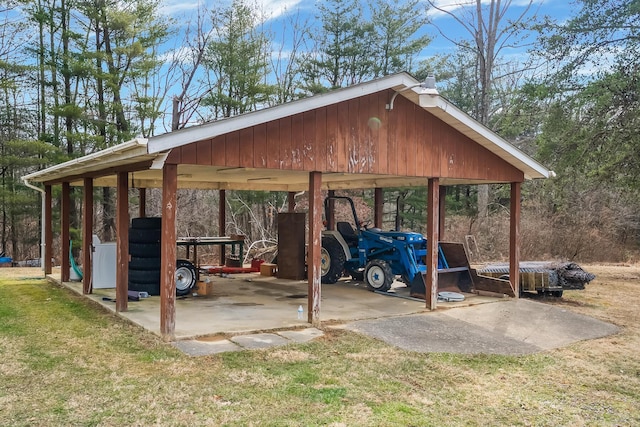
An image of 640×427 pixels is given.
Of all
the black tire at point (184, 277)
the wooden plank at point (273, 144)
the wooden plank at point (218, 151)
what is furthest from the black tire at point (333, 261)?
the wooden plank at point (218, 151)

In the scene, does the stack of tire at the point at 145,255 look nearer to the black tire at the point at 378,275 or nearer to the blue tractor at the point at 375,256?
the blue tractor at the point at 375,256

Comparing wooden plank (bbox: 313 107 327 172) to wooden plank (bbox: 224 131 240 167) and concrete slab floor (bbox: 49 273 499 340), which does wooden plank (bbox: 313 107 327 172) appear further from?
concrete slab floor (bbox: 49 273 499 340)

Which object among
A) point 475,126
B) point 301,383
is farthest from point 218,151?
point 475,126

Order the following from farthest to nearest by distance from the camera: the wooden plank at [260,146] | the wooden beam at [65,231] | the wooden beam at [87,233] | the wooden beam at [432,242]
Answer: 1. the wooden beam at [65,231]
2. the wooden beam at [87,233]
3. the wooden beam at [432,242]
4. the wooden plank at [260,146]

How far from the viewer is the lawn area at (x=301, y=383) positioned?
3.95 meters

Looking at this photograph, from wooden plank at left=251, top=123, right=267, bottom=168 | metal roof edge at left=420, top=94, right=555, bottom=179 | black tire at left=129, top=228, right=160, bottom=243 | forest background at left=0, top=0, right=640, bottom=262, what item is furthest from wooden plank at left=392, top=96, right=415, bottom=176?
forest background at left=0, top=0, right=640, bottom=262

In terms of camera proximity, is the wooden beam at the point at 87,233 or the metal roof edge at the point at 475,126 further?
the wooden beam at the point at 87,233

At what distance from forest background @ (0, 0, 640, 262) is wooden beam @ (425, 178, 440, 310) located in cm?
641

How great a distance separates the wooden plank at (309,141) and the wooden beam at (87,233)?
13.6ft

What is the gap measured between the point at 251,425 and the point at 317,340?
93.7 inches

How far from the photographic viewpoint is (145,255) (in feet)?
28.8

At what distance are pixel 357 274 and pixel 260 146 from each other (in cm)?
542

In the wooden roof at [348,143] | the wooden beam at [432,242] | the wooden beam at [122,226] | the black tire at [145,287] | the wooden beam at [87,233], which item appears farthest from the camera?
the black tire at [145,287]

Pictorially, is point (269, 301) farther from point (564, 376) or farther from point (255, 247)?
point (255, 247)
